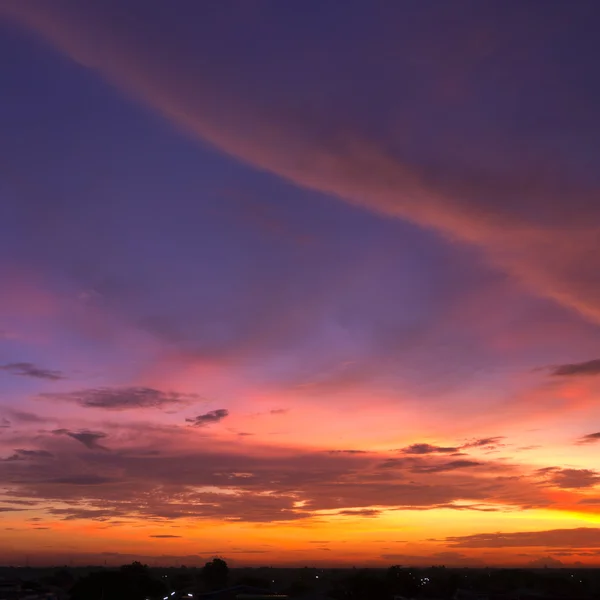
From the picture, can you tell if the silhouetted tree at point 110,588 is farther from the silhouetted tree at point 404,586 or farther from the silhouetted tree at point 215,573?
the silhouetted tree at point 215,573

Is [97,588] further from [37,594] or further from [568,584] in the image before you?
[568,584]

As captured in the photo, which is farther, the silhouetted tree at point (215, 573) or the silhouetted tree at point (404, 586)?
the silhouetted tree at point (215, 573)

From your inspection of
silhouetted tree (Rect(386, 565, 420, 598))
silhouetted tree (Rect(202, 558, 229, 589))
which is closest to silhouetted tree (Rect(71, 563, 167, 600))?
silhouetted tree (Rect(386, 565, 420, 598))

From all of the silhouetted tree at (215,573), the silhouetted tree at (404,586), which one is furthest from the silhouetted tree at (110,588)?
the silhouetted tree at (215,573)

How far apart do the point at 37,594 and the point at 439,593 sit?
6790 centimetres

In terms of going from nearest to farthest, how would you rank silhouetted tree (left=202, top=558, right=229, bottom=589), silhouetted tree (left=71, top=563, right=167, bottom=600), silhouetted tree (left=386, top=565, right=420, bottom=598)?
silhouetted tree (left=71, top=563, right=167, bottom=600) < silhouetted tree (left=386, top=565, right=420, bottom=598) < silhouetted tree (left=202, top=558, right=229, bottom=589)

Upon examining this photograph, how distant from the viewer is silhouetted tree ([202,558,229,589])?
154m

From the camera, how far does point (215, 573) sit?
15750 centimetres

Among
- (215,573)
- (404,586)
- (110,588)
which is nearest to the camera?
(110,588)

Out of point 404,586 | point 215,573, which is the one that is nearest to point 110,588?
point 404,586

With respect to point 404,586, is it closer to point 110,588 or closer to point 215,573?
point 110,588

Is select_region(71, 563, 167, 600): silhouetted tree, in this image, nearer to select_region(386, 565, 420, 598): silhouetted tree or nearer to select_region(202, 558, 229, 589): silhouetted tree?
select_region(386, 565, 420, 598): silhouetted tree

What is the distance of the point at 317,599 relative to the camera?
249ft

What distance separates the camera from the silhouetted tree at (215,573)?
15388cm
